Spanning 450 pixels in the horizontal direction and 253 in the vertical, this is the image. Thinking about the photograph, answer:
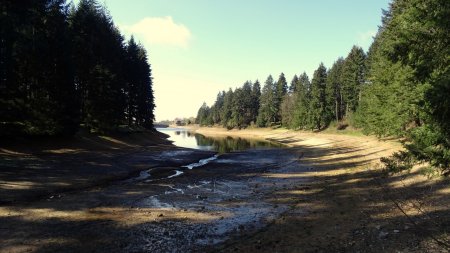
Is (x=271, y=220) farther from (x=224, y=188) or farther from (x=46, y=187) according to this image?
(x=46, y=187)

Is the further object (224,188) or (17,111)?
(17,111)

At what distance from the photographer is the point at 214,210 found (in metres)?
15.7

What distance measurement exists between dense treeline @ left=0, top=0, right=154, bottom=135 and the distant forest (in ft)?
73.7

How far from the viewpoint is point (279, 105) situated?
120875 mm

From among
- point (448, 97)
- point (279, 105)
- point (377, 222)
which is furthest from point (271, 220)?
point (279, 105)

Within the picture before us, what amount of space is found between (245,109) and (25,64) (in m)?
105

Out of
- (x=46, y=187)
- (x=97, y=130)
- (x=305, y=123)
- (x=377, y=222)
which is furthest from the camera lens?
(x=305, y=123)

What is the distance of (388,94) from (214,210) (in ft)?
86.8

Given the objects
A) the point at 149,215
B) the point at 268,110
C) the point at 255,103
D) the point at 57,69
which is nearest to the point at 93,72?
the point at 57,69

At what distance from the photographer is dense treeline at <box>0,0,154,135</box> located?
90.7 ft

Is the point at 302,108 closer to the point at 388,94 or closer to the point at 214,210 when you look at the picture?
the point at 388,94

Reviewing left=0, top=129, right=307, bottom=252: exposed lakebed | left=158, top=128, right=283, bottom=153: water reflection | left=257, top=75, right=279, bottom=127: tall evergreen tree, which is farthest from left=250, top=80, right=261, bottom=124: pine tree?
left=0, top=129, right=307, bottom=252: exposed lakebed

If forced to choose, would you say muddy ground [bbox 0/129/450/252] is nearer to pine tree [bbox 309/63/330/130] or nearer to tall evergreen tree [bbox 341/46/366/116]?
tall evergreen tree [bbox 341/46/366/116]

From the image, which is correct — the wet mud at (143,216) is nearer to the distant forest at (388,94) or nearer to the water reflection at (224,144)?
the distant forest at (388,94)
